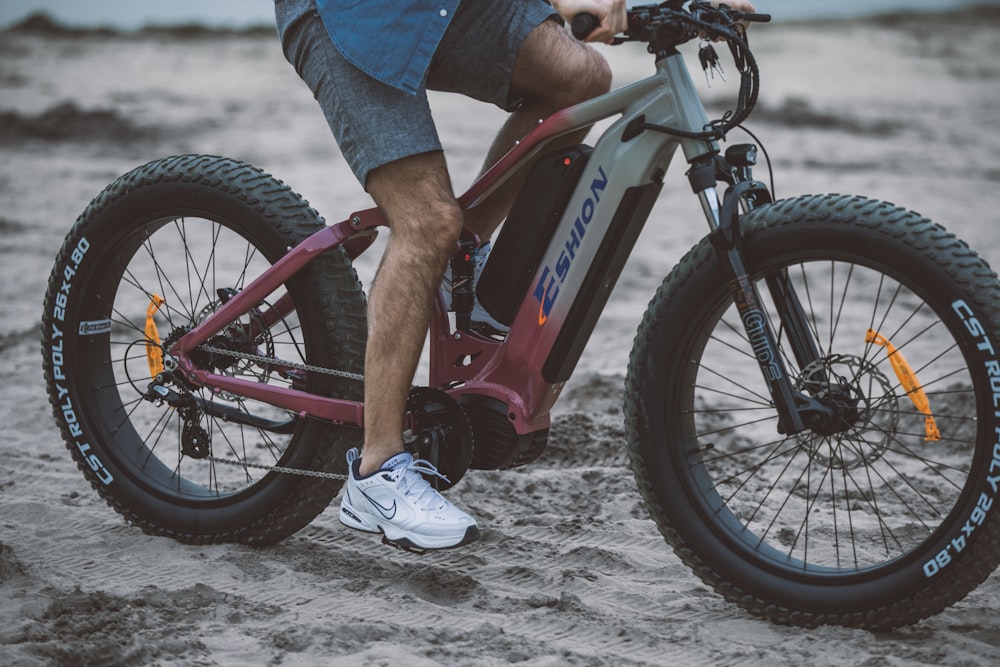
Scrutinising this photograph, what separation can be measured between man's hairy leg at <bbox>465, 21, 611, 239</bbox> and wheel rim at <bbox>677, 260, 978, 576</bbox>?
700 millimetres

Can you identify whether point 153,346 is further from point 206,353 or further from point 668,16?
point 668,16

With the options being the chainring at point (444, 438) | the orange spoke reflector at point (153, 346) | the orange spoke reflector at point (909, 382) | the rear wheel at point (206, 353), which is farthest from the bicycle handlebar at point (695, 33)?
the orange spoke reflector at point (153, 346)

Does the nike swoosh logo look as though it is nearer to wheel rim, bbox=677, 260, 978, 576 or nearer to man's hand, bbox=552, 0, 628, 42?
wheel rim, bbox=677, 260, 978, 576

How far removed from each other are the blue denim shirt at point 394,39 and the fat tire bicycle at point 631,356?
1.18 ft

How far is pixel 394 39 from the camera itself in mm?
2801

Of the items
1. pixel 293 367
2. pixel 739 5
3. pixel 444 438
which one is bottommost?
pixel 444 438

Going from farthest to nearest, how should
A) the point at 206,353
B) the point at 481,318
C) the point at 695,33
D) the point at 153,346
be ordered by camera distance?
the point at 153,346 → the point at 206,353 → the point at 481,318 → the point at 695,33

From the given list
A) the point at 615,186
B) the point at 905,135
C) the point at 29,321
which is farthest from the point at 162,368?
the point at 905,135

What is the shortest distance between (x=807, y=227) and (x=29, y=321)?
4.26m

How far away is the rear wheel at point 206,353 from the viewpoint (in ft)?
10.5

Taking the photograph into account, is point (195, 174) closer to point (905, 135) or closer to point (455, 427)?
point (455, 427)

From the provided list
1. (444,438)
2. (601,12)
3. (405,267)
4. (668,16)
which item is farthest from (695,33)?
(444,438)

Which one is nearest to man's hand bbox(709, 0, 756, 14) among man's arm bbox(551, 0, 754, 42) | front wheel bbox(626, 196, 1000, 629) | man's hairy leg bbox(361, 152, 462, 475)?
man's arm bbox(551, 0, 754, 42)

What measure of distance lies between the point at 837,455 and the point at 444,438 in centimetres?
146
